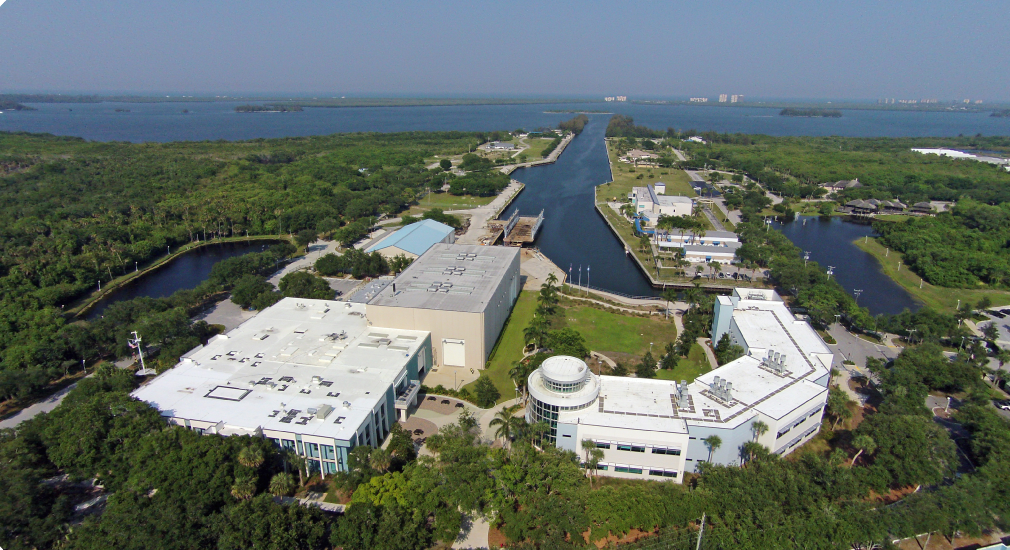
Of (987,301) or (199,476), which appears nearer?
(199,476)

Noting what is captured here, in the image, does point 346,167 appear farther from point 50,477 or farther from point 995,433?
point 995,433

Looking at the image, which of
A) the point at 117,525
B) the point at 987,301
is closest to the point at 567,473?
the point at 117,525

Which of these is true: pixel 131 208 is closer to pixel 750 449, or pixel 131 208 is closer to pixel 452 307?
pixel 452 307

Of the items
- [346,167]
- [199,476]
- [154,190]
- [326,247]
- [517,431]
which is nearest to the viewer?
[199,476]

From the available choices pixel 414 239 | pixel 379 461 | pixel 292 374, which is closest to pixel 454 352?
pixel 292 374

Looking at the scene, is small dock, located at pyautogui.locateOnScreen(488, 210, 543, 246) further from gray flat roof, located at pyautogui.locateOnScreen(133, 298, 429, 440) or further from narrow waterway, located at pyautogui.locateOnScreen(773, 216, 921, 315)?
narrow waterway, located at pyautogui.locateOnScreen(773, 216, 921, 315)

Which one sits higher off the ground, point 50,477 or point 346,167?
point 346,167

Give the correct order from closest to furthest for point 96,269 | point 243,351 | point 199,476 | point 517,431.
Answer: point 199,476
point 517,431
point 243,351
point 96,269
